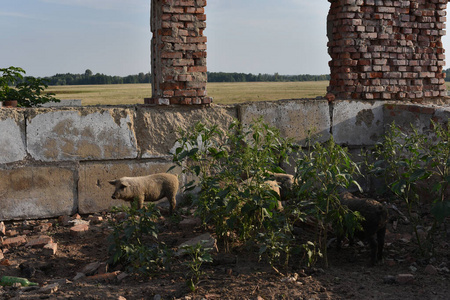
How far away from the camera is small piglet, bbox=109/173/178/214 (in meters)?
5.22

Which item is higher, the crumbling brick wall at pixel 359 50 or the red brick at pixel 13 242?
the crumbling brick wall at pixel 359 50

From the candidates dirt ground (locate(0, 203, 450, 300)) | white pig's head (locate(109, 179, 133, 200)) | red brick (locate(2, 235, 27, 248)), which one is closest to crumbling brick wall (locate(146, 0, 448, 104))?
white pig's head (locate(109, 179, 133, 200))

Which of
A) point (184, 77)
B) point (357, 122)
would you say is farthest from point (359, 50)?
point (184, 77)

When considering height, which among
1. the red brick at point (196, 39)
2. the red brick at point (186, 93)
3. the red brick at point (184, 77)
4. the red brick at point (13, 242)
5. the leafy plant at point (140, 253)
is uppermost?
the red brick at point (196, 39)

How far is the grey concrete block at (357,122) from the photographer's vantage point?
6594 mm

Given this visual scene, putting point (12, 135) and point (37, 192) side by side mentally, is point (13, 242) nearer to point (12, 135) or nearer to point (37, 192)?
point (37, 192)

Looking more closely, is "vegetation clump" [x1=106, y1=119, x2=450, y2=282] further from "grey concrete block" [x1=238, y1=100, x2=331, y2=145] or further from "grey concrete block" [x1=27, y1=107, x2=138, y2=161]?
"grey concrete block" [x1=238, y1=100, x2=331, y2=145]

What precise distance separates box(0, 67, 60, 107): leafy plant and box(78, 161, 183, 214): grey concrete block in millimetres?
2300

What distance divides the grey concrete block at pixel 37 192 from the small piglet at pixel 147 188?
836 millimetres

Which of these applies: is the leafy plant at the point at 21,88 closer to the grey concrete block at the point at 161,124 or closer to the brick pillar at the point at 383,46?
the grey concrete block at the point at 161,124

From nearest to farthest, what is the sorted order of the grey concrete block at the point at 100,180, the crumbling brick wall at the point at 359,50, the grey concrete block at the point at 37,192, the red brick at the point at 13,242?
the red brick at the point at 13,242 → the grey concrete block at the point at 37,192 → the grey concrete block at the point at 100,180 → the crumbling brick wall at the point at 359,50

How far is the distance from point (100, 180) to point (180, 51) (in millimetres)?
1794

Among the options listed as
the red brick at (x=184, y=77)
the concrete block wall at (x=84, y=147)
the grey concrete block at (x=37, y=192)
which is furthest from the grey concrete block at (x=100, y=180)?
the red brick at (x=184, y=77)

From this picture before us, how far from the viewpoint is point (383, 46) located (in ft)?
22.1
